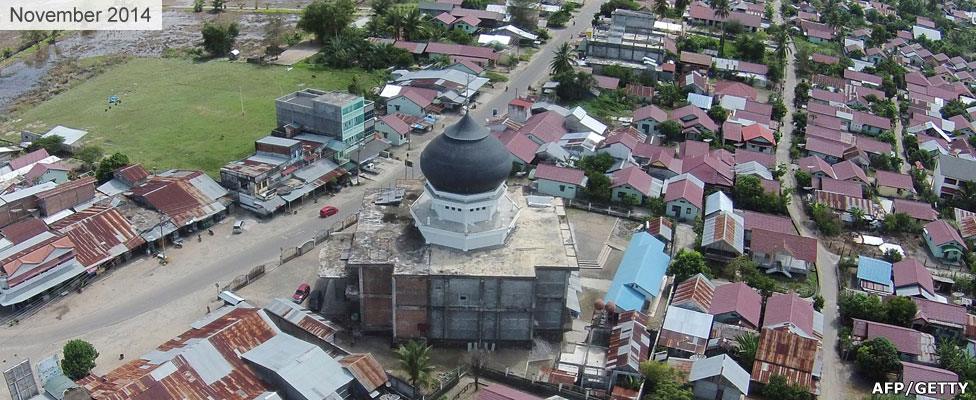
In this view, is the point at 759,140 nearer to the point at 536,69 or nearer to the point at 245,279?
the point at 536,69

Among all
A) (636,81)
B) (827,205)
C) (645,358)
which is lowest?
(645,358)

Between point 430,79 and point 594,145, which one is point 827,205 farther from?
point 430,79

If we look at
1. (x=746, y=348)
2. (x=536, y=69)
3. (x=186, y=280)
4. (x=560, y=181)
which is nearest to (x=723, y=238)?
(x=746, y=348)

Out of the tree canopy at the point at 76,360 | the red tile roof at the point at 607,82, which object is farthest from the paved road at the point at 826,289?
the tree canopy at the point at 76,360

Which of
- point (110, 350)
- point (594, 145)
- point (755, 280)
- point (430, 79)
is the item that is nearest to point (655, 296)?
point (755, 280)

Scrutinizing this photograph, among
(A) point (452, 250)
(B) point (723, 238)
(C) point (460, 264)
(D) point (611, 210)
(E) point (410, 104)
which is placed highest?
(E) point (410, 104)

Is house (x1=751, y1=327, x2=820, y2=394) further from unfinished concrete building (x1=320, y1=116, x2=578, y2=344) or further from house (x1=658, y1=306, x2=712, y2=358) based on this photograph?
unfinished concrete building (x1=320, y1=116, x2=578, y2=344)
